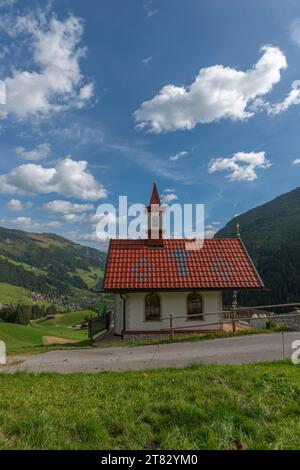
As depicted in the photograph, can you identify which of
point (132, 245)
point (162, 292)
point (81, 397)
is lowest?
point (81, 397)

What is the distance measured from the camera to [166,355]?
12.7 meters

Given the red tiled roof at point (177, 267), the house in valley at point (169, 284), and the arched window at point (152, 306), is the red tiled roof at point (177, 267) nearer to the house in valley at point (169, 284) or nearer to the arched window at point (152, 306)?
the house in valley at point (169, 284)

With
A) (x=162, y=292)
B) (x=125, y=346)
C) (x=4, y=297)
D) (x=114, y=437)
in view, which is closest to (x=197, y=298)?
(x=162, y=292)

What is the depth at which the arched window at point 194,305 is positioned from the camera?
801 inches

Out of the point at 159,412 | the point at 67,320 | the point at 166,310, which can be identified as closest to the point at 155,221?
the point at 166,310

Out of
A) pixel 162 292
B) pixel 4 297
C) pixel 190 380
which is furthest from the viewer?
pixel 4 297

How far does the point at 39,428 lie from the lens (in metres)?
5.04

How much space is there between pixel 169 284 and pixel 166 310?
64.4 inches

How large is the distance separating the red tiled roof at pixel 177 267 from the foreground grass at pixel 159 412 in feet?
39.3

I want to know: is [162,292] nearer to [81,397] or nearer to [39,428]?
[81,397]

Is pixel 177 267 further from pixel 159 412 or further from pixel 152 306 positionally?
pixel 159 412

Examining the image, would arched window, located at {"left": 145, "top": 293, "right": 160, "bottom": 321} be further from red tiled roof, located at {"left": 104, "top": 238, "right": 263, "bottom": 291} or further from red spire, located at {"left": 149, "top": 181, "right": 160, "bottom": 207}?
red spire, located at {"left": 149, "top": 181, "right": 160, "bottom": 207}

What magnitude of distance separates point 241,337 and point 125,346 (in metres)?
5.74

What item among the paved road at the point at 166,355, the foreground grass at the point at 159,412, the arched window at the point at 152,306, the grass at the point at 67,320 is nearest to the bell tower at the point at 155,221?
the arched window at the point at 152,306
